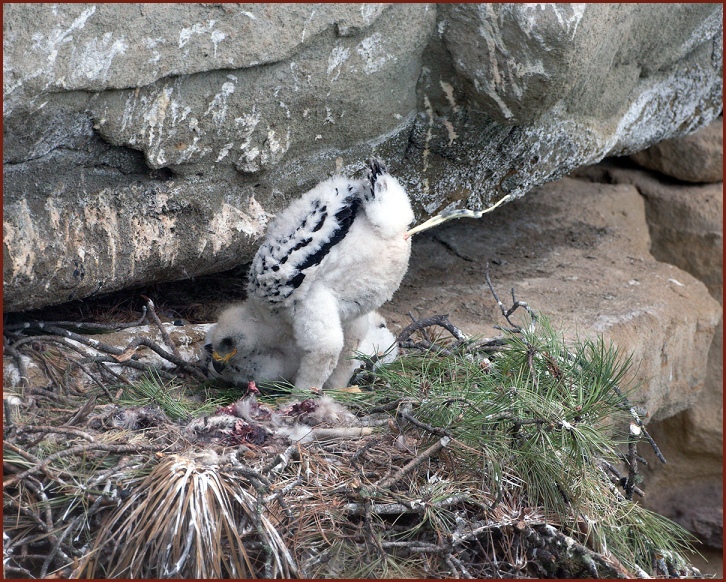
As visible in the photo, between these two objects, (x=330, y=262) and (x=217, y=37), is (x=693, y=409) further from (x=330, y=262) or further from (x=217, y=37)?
(x=217, y=37)

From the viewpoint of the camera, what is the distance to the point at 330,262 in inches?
116

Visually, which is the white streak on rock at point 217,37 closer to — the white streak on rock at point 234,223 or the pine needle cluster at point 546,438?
the white streak on rock at point 234,223

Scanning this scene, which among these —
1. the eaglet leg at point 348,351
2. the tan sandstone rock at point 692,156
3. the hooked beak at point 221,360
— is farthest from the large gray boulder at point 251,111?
the tan sandstone rock at point 692,156

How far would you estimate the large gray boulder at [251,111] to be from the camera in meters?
2.77

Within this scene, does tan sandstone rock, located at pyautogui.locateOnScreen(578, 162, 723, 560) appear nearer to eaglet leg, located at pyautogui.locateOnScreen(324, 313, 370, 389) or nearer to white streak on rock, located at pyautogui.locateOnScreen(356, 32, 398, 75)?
white streak on rock, located at pyautogui.locateOnScreen(356, 32, 398, 75)

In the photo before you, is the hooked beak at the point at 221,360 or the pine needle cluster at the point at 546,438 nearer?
the pine needle cluster at the point at 546,438

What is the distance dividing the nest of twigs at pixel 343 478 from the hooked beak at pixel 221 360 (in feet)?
0.31

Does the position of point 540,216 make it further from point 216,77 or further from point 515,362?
point 216,77

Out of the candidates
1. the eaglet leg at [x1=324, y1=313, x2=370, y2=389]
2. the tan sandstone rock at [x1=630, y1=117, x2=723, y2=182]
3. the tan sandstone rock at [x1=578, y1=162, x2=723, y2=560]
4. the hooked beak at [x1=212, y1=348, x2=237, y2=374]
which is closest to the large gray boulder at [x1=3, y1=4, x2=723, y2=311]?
the hooked beak at [x1=212, y1=348, x2=237, y2=374]

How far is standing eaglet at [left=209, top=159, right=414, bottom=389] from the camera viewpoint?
2.91 metres

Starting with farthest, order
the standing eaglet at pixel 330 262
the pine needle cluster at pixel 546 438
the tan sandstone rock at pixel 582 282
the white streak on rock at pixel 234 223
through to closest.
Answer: the tan sandstone rock at pixel 582 282, the white streak on rock at pixel 234 223, the standing eaglet at pixel 330 262, the pine needle cluster at pixel 546 438

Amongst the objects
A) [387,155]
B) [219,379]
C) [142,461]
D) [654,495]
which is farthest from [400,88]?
[654,495]

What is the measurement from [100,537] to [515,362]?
59.8 inches

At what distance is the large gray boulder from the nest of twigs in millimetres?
531
